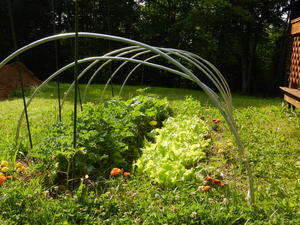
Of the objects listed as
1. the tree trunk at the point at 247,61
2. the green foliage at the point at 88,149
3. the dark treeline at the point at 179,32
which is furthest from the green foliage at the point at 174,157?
the tree trunk at the point at 247,61

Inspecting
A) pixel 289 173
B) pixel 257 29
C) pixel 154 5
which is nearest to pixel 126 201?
pixel 289 173

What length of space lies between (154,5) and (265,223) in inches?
582

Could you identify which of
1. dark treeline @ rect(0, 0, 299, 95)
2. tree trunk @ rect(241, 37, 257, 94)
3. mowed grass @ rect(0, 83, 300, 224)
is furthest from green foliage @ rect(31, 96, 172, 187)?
tree trunk @ rect(241, 37, 257, 94)

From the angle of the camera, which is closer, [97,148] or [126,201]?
[126,201]

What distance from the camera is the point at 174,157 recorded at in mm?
2744

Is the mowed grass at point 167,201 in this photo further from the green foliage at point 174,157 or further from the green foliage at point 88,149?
the green foliage at point 88,149

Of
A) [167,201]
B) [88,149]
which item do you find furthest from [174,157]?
Result: [88,149]

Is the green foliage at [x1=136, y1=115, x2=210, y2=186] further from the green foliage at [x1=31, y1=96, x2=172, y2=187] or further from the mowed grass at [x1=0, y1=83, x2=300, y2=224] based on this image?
the green foliage at [x1=31, y1=96, x2=172, y2=187]

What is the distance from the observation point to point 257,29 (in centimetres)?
1188

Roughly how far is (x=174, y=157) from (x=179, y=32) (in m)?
11.4

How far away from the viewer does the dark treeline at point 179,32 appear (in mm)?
11578

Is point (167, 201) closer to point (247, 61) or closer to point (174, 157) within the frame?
point (174, 157)

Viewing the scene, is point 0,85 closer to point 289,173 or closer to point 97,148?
point 97,148

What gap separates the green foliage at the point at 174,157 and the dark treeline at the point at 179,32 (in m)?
8.72
